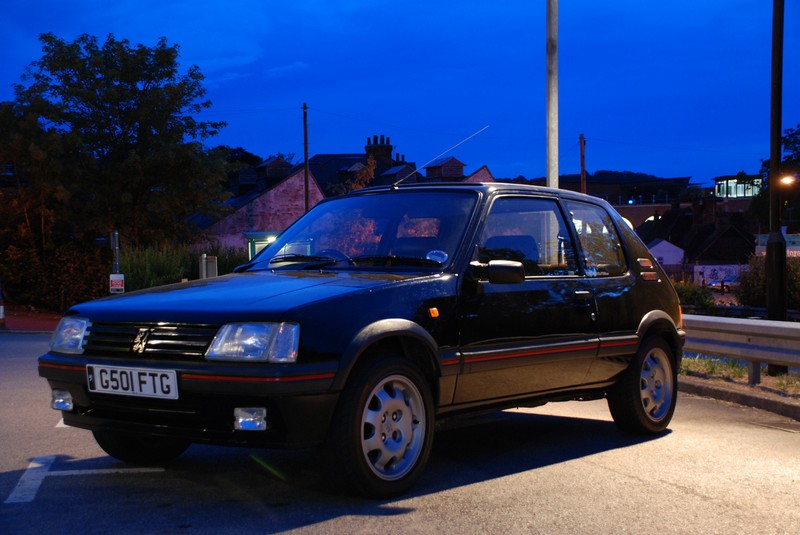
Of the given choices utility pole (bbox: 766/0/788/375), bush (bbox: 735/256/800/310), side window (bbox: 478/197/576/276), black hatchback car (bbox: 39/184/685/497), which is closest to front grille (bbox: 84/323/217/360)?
black hatchback car (bbox: 39/184/685/497)

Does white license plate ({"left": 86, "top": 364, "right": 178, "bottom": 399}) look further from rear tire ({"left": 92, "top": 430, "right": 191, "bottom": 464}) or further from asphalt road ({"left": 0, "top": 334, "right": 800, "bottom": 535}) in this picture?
rear tire ({"left": 92, "top": 430, "right": 191, "bottom": 464})

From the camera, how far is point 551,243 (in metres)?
6.34

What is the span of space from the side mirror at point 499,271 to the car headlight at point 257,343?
139 centimetres

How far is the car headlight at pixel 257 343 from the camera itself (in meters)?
4.46

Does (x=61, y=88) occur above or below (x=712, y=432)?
above

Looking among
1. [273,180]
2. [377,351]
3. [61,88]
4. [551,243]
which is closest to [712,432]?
[551,243]

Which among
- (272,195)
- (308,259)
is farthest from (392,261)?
(272,195)

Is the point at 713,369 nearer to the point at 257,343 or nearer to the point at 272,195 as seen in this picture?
the point at 257,343

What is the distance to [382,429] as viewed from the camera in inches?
191

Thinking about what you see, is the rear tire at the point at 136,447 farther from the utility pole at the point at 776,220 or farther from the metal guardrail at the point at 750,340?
the utility pole at the point at 776,220

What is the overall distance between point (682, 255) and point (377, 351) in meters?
83.9

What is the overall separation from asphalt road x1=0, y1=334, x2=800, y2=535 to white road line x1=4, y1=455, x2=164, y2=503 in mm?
12

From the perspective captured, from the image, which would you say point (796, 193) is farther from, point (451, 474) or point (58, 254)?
point (451, 474)

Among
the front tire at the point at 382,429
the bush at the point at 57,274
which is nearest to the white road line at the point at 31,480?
the front tire at the point at 382,429
